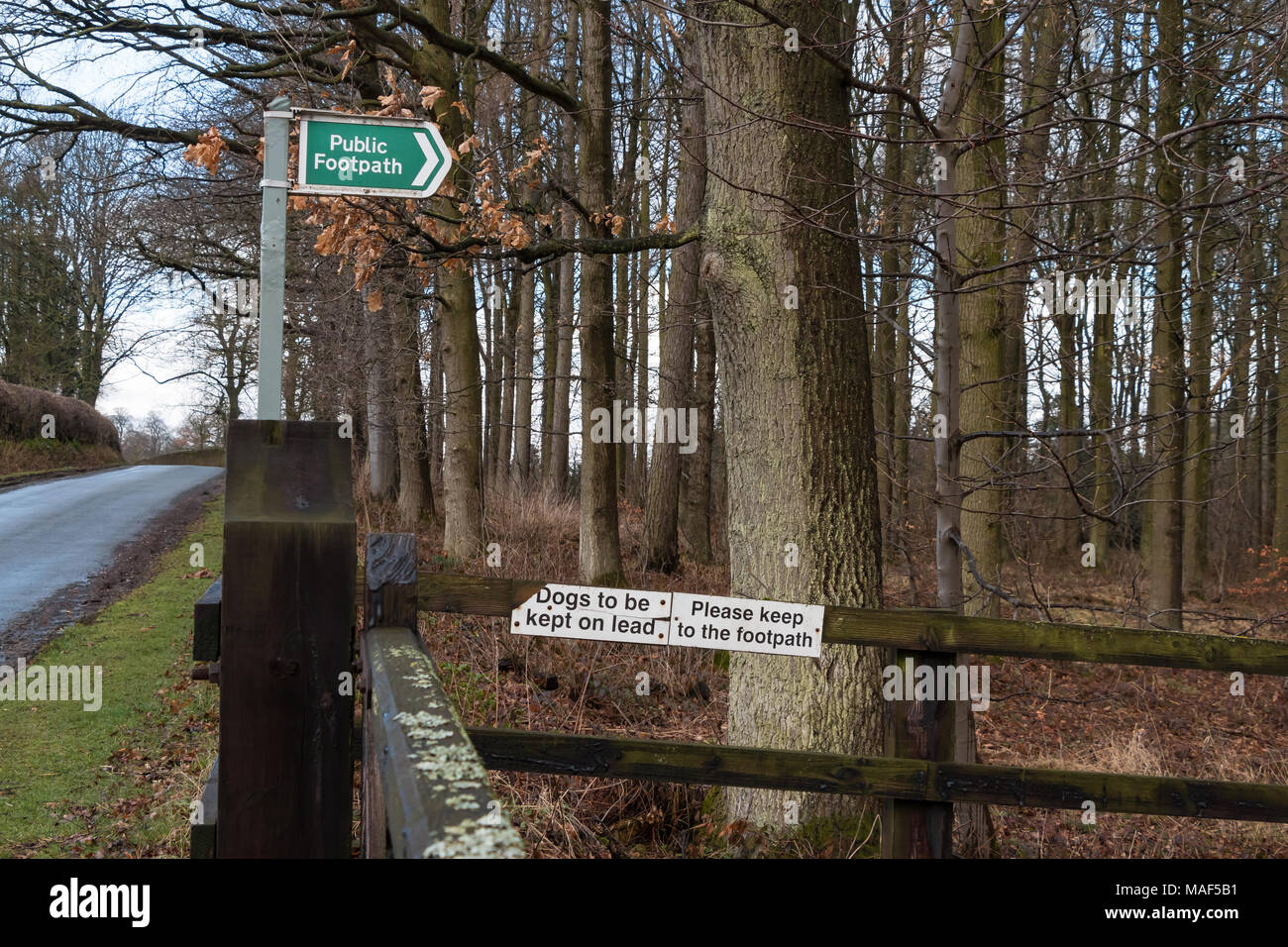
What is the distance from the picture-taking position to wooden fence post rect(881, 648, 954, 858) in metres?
3.96

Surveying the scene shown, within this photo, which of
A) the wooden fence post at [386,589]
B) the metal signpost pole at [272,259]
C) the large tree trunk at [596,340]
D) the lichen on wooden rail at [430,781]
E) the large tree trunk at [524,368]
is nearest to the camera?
the lichen on wooden rail at [430,781]

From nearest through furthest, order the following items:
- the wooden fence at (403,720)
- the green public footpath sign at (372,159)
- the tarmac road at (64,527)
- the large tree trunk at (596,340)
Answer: the wooden fence at (403,720)
the green public footpath sign at (372,159)
the tarmac road at (64,527)
the large tree trunk at (596,340)

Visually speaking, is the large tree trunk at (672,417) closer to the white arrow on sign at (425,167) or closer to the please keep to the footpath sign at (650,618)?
the please keep to the footpath sign at (650,618)

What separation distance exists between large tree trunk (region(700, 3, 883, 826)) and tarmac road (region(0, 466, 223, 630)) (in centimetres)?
735

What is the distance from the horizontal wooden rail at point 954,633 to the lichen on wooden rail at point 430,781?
1777 millimetres

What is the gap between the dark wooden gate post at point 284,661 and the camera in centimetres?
238

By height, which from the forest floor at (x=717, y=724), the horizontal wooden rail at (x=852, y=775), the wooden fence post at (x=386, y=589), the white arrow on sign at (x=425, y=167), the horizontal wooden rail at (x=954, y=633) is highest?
the white arrow on sign at (x=425, y=167)

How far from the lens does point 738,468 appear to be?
17.0 ft

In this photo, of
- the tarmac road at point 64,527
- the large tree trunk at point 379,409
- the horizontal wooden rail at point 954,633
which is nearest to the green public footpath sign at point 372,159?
the horizontal wooden rail at point 954,633

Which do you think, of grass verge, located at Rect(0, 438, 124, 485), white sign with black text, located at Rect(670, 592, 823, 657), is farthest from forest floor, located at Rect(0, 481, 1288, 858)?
grass verge, located at Rect(0, 438, 124, 485)

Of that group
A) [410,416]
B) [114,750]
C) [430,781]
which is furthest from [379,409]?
[430,781]

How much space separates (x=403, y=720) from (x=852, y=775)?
256 cm

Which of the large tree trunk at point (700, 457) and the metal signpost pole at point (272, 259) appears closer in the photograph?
the metal signpost pole at point (272, 259)

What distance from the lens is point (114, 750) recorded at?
6492 mm
